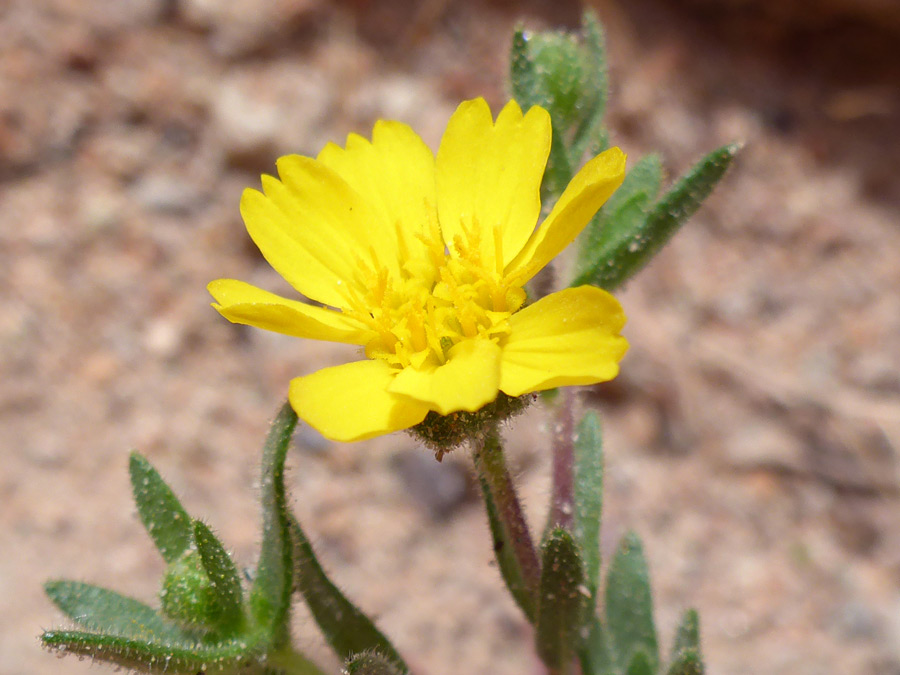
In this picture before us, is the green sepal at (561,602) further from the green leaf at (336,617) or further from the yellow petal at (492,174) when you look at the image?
the yellow petal at (492,174)

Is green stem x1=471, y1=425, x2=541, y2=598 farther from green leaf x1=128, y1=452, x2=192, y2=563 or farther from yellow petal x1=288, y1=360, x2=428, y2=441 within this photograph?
green leaf x1=128, y1=452, x2=192, y2=563

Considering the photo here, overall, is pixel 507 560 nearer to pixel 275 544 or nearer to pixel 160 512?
pixel 275 544

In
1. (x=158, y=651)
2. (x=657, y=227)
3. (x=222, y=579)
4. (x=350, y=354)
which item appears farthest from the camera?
(x=350, y=354)

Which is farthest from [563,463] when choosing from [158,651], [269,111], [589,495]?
[269,111]

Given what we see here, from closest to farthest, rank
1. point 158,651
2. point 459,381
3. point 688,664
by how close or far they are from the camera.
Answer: point 459,381, point 158,651, point 688,664

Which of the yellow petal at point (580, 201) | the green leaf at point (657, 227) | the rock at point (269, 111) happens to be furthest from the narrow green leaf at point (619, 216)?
the rock at point (269, 111)

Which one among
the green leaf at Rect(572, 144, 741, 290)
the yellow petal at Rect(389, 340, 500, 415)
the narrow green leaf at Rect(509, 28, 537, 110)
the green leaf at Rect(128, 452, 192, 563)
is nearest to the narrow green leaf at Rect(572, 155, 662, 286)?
the green leaf at Rect(572, 144, 741, 290)
